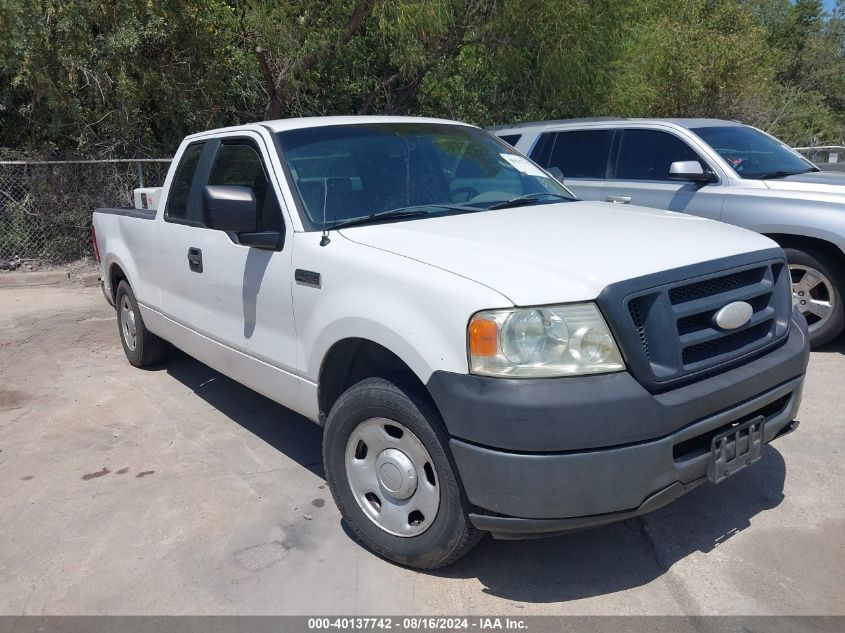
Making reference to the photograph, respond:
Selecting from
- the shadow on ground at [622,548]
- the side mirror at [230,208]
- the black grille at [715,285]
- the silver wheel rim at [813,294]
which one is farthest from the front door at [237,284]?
the silver wheel rim at [813,294]

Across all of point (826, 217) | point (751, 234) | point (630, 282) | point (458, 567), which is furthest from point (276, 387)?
point (826, 217)

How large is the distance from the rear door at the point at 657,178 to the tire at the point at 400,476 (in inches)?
173

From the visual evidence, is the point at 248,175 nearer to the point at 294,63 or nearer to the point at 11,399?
the point at 11,399

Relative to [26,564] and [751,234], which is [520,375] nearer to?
[751,234]

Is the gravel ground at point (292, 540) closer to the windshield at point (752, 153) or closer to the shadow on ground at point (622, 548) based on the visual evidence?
the shadow on ground at point (622, 548)

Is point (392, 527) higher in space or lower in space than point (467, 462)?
lower

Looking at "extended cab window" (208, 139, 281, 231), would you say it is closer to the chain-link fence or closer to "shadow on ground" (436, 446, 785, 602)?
"shadow on ground" (436, 446, 785, 602)

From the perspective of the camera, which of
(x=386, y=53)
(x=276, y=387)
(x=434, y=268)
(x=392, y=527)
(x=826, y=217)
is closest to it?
(x=434, y=268)

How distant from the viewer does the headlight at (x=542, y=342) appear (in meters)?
2.76

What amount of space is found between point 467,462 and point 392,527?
69cm

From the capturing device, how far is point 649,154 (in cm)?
722

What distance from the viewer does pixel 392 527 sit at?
3326 millimetres

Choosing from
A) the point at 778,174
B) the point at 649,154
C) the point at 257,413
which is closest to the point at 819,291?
the point at 778,174

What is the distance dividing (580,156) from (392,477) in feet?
17.6
